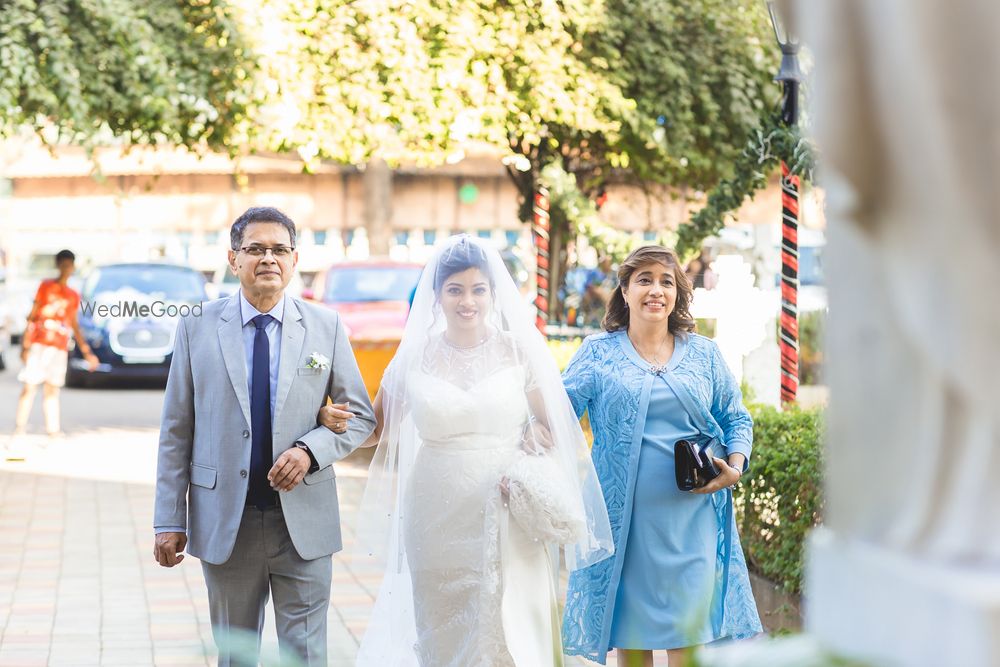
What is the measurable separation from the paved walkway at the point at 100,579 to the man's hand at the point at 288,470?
60 centimetres

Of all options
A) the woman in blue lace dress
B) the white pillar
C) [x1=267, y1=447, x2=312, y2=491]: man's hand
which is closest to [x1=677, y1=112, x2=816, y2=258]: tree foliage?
the woman in blue lace dress

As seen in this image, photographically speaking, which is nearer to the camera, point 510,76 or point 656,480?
point 656,480

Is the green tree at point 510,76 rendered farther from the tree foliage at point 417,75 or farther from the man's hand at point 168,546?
the man's hand at point 168,546

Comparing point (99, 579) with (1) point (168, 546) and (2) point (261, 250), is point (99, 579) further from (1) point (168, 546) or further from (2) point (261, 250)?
(2) point (261, 250)

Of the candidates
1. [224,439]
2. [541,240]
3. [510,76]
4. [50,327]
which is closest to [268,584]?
[224,439]

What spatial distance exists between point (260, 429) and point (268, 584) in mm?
562

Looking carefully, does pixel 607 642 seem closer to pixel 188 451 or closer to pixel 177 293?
pixel 188 451

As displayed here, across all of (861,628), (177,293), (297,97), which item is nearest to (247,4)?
(297,97)

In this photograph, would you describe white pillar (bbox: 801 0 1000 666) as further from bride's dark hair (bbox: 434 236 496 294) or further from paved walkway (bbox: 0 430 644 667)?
bride's dark hair (bbox: 434 236 496 294)

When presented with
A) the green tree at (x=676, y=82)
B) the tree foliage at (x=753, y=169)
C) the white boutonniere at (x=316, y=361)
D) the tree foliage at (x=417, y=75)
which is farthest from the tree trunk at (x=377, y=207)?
the white boutonniere at (x=316, y=361)

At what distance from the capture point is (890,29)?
5.24 feet

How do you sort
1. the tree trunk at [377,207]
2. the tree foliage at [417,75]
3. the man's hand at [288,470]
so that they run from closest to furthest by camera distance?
the man's hand at [288,470], the tree foliage at [417,75], the tree trunk at [377,207]

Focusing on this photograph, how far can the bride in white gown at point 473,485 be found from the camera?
211 inches

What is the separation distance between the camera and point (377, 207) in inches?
1083
